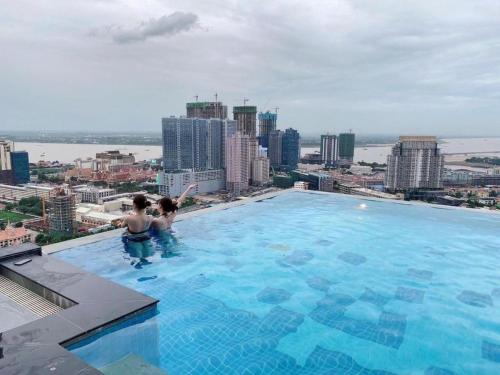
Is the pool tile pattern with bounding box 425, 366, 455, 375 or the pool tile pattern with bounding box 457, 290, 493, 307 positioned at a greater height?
the pool tile pattern with bounding box 457, 290, 493, 307

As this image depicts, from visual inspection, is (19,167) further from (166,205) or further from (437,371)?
(437,371)

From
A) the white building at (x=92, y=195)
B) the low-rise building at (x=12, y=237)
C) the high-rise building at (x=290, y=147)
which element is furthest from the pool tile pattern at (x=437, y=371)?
the high-rise building at (x=290, y=147)

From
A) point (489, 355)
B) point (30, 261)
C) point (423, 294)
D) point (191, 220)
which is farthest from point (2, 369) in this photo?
point (191, 220)

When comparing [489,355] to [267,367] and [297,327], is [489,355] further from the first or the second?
[267,367]

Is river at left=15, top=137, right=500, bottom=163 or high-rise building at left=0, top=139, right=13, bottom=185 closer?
high-rise building at left=0, top=139, right=13, bottom=185

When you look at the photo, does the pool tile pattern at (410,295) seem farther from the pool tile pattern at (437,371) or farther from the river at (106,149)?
the river at (106,149)

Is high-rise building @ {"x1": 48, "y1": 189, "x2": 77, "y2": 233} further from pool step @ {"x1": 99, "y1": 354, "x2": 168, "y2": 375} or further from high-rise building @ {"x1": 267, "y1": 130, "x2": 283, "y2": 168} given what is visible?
high-rise building @ {"x1": 267, "y1": 130, "x2": 283, "y2": 168}

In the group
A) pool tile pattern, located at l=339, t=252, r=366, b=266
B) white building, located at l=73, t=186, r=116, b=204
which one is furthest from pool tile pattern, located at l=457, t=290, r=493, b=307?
white building, located at l=73, t=186, r=116, b=204
